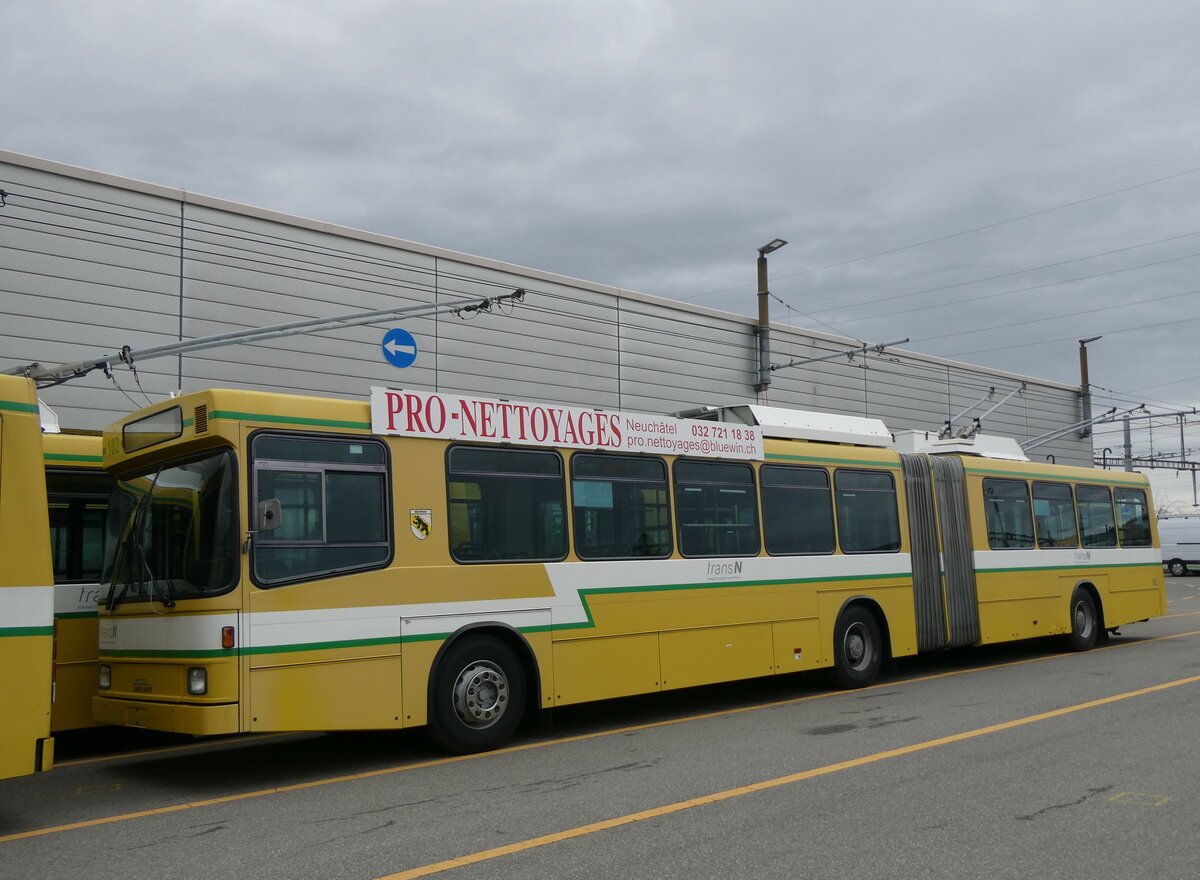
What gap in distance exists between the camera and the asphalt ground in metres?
5.48

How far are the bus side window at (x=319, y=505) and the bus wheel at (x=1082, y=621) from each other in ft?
38.9

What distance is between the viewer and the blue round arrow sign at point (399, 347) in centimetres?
1495

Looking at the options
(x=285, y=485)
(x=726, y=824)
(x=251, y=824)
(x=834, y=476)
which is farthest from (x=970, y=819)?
(x=834, y=476)

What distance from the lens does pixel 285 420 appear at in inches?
314

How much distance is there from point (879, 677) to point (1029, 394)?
1027 inches

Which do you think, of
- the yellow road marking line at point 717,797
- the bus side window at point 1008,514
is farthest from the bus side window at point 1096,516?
the yellow road marking line at point 717,797

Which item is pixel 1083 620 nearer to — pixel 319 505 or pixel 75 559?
pixel 319 505

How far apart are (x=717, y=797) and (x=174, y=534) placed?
445 centimetres

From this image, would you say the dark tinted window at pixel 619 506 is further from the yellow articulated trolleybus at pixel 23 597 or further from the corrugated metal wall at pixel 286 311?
the corrugated metal wall at pixel 286 311

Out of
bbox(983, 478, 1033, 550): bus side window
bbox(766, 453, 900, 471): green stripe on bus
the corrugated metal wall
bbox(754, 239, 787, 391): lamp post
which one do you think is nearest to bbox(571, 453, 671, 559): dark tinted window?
bbox(766, 453, 900, 471): green stripe on bus

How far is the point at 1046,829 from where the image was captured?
590 cm

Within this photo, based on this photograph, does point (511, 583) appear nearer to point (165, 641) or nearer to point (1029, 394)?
point (165, 641)

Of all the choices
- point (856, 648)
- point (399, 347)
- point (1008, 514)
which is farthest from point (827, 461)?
point (399, 347)

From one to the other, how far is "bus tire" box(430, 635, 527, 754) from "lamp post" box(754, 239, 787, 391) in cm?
1554
